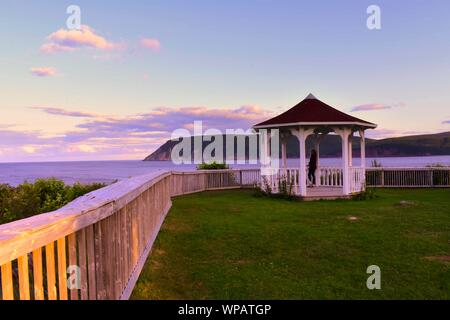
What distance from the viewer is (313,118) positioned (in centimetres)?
1723

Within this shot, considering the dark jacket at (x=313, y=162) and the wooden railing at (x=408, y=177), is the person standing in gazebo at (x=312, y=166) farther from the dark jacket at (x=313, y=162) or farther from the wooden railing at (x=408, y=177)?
the wooden railing at (x=408, y=177)

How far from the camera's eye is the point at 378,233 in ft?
31.5

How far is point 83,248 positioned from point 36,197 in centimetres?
1419

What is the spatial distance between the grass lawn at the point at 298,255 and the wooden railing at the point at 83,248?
692mm

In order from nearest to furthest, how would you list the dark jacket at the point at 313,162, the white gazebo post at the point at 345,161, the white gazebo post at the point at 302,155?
1. the white gazebo post at the point at 302,155
2. the white gazebo post at the point at 345,161
3. the dark jacket at the point at 313,162

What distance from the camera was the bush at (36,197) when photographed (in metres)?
15.0

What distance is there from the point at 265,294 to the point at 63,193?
13523 mm

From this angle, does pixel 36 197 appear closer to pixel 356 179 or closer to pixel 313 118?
pixel 313 118

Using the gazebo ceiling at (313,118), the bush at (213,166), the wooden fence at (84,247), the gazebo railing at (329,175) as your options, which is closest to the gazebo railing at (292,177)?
the gazebo railing at (329,175)

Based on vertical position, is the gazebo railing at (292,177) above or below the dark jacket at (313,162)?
below

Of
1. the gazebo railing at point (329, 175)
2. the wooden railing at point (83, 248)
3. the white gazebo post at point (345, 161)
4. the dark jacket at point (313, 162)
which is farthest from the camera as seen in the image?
the dark jacket at point (313, 162)

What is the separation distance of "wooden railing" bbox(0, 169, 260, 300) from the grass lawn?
0.69m
